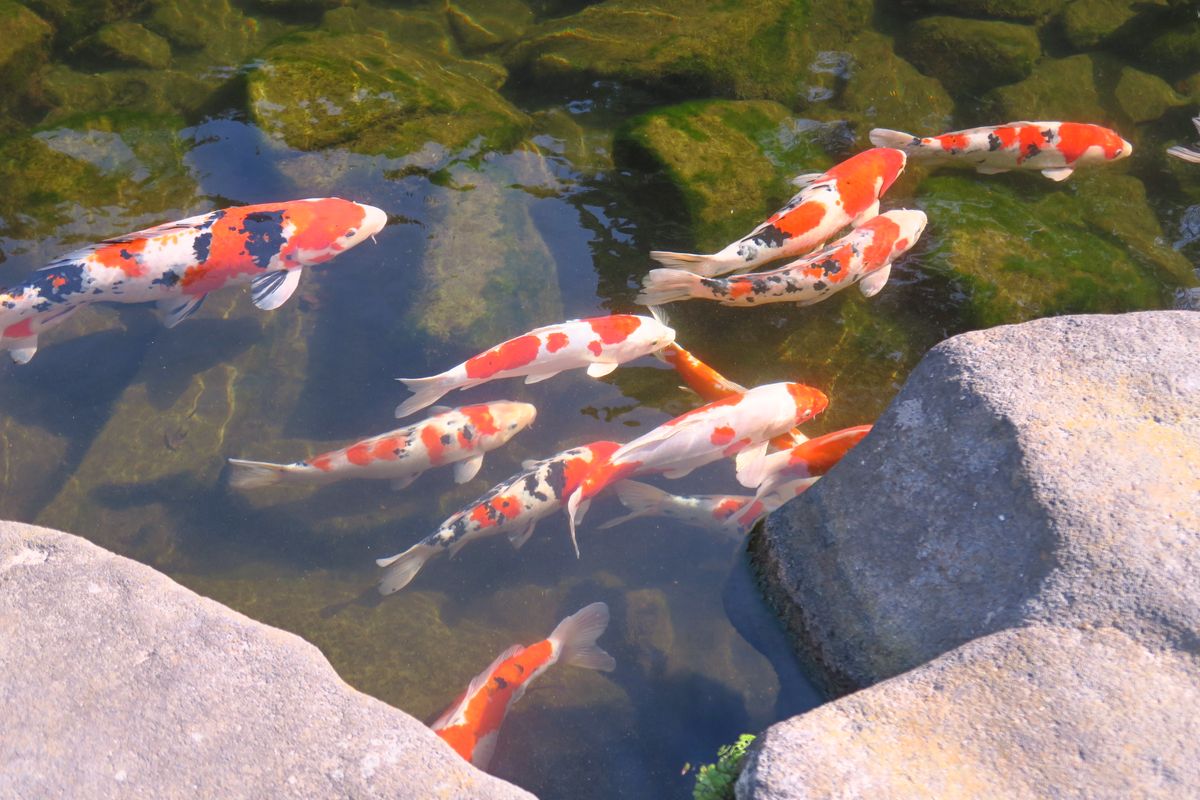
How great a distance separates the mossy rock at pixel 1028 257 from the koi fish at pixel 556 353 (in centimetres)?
200

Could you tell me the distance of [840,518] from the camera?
3617 millimetres

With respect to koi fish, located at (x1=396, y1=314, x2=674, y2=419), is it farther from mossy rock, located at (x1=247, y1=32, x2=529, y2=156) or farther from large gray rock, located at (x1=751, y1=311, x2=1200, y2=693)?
mossy rock, located at (x1=247, y1=32, x2=529, y2=156)

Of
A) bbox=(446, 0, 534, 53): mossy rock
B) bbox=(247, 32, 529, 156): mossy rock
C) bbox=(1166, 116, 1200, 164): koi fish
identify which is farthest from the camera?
bbox=(446, 0, 534, 53): mossy rock

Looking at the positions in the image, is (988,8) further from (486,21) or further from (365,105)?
(365,105)

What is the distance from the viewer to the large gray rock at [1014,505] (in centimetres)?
281

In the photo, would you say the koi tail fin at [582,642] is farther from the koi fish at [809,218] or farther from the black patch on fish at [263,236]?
the black patch on fish at [263,236]

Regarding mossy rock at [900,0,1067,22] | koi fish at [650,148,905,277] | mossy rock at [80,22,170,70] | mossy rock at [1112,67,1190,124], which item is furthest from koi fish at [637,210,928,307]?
mossy rock at [80,22,170,70]

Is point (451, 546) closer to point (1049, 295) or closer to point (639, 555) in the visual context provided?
point (639, 555)

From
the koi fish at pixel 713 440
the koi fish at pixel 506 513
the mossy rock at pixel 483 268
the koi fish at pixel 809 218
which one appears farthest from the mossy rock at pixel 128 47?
the koi fish at pixel 713 440

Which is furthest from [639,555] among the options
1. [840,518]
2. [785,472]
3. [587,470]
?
[840,518]

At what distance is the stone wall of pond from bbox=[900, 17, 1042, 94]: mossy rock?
15.3 ft

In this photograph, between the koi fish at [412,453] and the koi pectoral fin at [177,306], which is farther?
the koi pectoral fin at [177,306]

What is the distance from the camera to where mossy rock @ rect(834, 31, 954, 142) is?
691cm

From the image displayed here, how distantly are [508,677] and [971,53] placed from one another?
6666 millimetres
